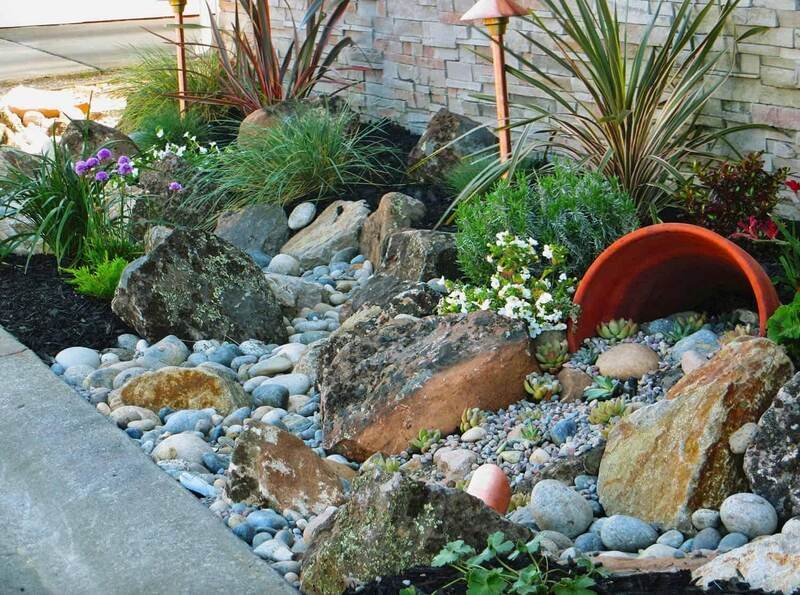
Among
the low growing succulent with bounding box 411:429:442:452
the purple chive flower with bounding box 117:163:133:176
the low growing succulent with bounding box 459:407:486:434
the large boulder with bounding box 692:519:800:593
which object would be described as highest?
the purple chive flower with bounding box 117:163:133:176

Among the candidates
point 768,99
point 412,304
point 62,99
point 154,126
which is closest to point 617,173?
point 768,99

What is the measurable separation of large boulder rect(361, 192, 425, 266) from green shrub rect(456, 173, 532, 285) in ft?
3.64

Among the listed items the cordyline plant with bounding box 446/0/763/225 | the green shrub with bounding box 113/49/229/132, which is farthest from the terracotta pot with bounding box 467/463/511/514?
the green shrub with bounding box 113/49/229/132

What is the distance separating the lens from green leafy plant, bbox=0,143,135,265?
19.0ft

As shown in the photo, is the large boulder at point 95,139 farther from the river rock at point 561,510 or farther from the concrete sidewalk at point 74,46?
the river rock at point 561,510

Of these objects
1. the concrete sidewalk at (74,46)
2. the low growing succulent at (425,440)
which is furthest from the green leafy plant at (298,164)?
the concrete sidewalk at (74,46)

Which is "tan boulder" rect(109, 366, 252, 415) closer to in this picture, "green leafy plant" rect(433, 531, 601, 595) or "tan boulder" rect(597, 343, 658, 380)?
"tan boulder" rect(597, 343, 658, 380)

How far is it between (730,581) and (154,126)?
645cm

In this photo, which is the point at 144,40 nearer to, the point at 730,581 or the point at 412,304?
the point at 412,304

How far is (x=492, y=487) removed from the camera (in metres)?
3.31

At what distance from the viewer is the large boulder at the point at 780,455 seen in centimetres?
299

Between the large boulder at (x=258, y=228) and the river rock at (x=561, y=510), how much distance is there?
3593 mm

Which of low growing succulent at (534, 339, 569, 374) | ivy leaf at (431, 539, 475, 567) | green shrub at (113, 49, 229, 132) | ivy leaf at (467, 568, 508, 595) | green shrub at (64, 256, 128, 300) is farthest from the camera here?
green shrub at (113, 49, 229, 132)

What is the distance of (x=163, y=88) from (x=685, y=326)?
18.7ft
